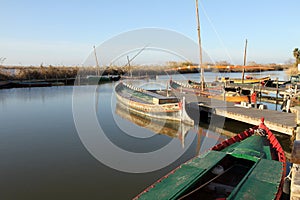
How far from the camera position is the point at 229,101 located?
2025 centimetres

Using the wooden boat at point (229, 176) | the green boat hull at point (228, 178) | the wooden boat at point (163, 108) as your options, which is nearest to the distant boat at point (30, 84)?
the wooden boat at point (163, 108)

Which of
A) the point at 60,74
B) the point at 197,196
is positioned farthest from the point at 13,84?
the point at 197,196

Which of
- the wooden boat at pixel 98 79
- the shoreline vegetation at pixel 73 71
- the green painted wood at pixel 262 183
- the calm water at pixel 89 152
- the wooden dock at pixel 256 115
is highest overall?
the shoreline vegetation at pixel 73 71

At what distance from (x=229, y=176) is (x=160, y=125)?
965cm

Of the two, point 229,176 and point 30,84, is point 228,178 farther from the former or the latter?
point 30,84

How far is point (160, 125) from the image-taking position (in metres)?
16.8

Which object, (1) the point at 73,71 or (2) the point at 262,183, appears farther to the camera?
(1) the point at 73,71

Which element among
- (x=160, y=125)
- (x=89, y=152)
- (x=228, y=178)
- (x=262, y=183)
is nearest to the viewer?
(x=262, y=183)

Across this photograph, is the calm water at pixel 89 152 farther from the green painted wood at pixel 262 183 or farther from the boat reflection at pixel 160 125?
the green painted wood at pixel 262 183

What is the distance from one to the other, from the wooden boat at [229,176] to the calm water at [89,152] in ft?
8.42

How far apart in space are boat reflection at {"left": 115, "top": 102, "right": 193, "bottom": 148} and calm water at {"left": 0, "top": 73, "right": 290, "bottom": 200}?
0.18 feet

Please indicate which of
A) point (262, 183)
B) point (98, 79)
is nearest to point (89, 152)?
point (262, 183)

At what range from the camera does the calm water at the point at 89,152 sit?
8367mm

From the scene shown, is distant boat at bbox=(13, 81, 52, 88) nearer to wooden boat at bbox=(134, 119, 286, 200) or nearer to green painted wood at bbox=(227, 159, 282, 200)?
wooden boat at bbox=(134, 119, 286, 200)
